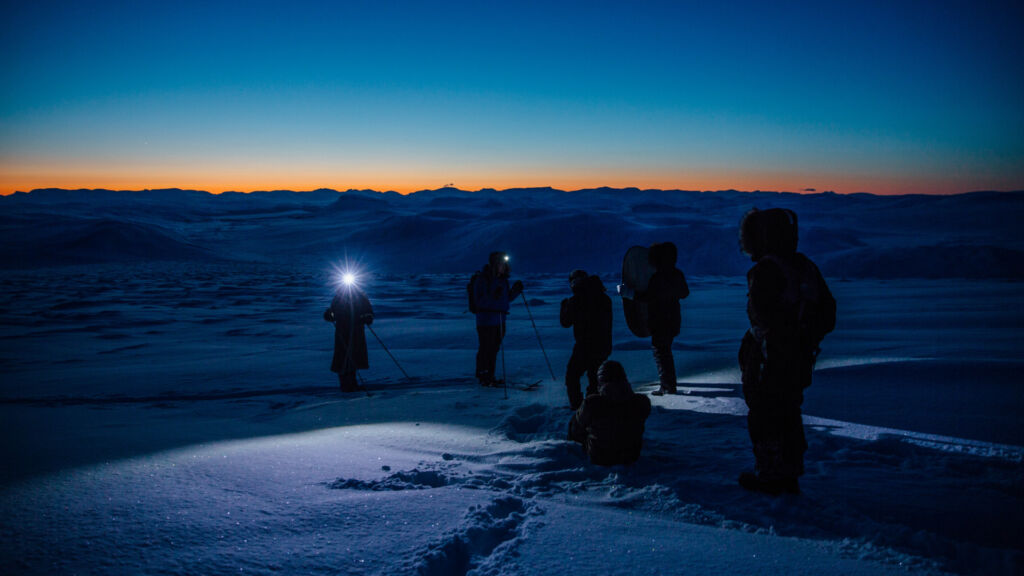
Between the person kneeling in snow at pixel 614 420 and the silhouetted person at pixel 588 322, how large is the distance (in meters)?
1.58

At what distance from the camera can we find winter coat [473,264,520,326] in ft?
22.7

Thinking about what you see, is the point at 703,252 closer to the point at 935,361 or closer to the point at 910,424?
the point at 935,361

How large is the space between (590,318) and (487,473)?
2.14 m

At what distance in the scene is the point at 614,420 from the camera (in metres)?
3.45

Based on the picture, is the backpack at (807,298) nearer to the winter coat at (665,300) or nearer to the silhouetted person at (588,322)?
the silhouetted person at (588,322)

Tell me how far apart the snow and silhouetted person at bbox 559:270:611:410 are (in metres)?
0.49

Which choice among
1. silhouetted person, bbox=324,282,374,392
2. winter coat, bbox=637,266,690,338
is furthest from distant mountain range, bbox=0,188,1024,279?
silhouetted person, bbox=324,282,374,392

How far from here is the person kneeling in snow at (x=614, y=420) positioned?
11.3 ft

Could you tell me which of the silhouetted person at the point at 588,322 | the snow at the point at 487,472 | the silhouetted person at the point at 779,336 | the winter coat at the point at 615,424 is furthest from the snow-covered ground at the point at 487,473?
the silhouetted person at the point at 588,322

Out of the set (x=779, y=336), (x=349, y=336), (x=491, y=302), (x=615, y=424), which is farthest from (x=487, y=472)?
(x=349, y=336)

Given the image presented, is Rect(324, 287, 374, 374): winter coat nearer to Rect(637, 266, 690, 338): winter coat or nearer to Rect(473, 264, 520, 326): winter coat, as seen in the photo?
Rect(473, 264, 520, 326): winter coat

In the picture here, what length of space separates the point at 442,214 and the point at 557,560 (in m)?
51.8

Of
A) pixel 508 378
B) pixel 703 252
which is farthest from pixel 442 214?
pixel 508 378

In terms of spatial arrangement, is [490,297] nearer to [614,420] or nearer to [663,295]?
[663,295]
